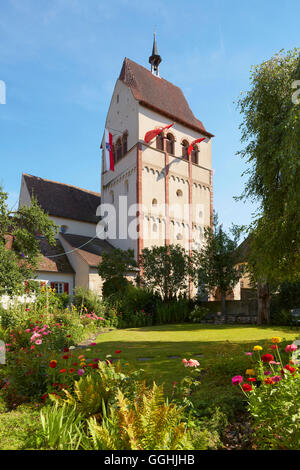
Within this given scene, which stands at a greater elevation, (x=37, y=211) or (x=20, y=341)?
(x=37, y=211)

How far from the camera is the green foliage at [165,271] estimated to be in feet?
63.7

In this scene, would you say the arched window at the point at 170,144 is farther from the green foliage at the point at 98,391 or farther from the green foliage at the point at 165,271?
the green foliage at the point at 98,391

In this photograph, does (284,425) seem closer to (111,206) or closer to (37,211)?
(37,211)

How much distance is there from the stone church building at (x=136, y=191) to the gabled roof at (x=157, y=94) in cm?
9

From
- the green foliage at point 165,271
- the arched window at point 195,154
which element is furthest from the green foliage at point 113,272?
the arched window at point 195,154

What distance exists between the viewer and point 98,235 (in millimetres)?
28703

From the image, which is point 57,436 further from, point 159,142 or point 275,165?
point 159,142

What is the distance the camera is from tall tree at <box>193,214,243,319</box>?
1867 centimetres

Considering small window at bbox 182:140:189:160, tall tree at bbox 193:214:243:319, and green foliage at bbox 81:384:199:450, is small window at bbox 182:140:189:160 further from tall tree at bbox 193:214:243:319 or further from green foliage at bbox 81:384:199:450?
green foliage at bbox 81:384:199:450

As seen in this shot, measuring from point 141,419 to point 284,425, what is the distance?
1.16 m

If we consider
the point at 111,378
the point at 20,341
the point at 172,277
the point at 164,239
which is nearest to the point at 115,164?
the point at 164,239

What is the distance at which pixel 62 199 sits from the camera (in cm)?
2855
